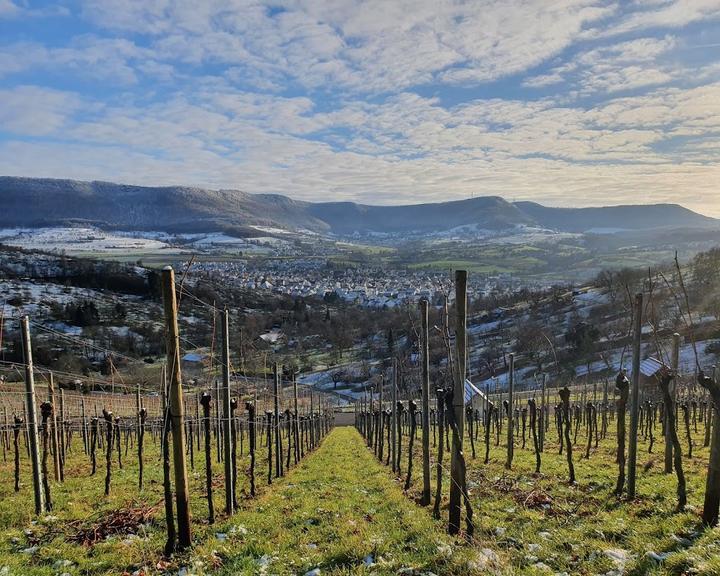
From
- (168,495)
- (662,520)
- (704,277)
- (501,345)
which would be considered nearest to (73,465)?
(168,495)

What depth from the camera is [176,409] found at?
27.1 ft

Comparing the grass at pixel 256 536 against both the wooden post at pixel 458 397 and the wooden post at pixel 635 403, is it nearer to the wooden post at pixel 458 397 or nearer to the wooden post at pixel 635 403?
the wooden post at pixel 458 397

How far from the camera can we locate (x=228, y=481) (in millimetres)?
11477

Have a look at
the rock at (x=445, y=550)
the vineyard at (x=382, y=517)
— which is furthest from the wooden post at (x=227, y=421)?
the rock at (x=445, y=550)

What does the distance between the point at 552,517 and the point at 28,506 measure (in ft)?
39.9

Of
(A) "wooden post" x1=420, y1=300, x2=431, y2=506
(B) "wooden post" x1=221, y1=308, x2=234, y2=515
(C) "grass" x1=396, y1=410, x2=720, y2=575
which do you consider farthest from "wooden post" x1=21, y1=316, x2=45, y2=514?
(C) "grass" x1=396, y1=410, x2=720, y2=575

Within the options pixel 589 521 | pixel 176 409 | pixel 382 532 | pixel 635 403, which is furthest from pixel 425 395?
pixel 176 409

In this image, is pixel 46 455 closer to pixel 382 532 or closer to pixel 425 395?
pixel 382 532

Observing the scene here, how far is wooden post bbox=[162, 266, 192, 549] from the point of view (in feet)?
26.6

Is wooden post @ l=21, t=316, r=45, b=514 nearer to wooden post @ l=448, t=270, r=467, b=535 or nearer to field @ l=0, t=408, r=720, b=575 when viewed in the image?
field @ l=0, t=408, r=720, b=575

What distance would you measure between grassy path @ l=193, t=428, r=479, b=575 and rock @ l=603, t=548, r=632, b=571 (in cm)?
196

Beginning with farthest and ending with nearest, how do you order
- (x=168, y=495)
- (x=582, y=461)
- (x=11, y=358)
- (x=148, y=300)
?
(x=148, y=300) → (x=11, y=358) → (x=582, y=461) → (x=168, y=495)

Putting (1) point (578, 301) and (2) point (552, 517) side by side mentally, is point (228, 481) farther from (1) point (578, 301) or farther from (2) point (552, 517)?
(1) point (578, 301)

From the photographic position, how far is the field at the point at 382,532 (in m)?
7.20
